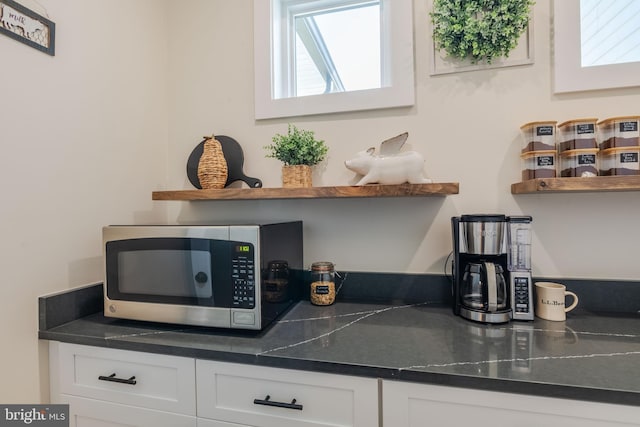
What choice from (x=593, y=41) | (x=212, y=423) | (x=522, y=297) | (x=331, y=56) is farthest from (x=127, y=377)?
(x=593, y=41)

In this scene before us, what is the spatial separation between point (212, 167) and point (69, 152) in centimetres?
50

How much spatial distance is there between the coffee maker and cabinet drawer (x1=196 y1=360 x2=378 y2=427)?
532 mm

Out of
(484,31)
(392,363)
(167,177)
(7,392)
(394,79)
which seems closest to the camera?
(392,363)

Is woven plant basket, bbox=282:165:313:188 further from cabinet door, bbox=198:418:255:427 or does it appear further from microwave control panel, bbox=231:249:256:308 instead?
cabinet door, bbox=198:418:255:427

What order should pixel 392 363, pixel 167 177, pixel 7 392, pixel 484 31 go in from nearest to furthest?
pixel 392 363
pixel 7 392
pixel 484 31
pixel 167 177

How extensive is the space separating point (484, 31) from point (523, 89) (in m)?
0.27

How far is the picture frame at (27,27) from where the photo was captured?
99 cm

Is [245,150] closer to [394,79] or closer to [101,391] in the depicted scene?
[394,79]

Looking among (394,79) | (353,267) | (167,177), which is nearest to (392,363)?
Result: (353,267)

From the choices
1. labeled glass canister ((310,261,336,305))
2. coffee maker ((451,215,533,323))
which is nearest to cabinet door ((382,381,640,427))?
coffee maker ((451,215,533,323))

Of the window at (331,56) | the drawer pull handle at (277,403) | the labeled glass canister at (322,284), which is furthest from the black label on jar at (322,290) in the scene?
the window at (331,56)

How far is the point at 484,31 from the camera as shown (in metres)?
1.25

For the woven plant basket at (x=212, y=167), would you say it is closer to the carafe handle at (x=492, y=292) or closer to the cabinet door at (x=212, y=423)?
the cabinet door at (x=212, y=423)

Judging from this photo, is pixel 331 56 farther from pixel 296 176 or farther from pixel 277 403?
pixel 277 403
